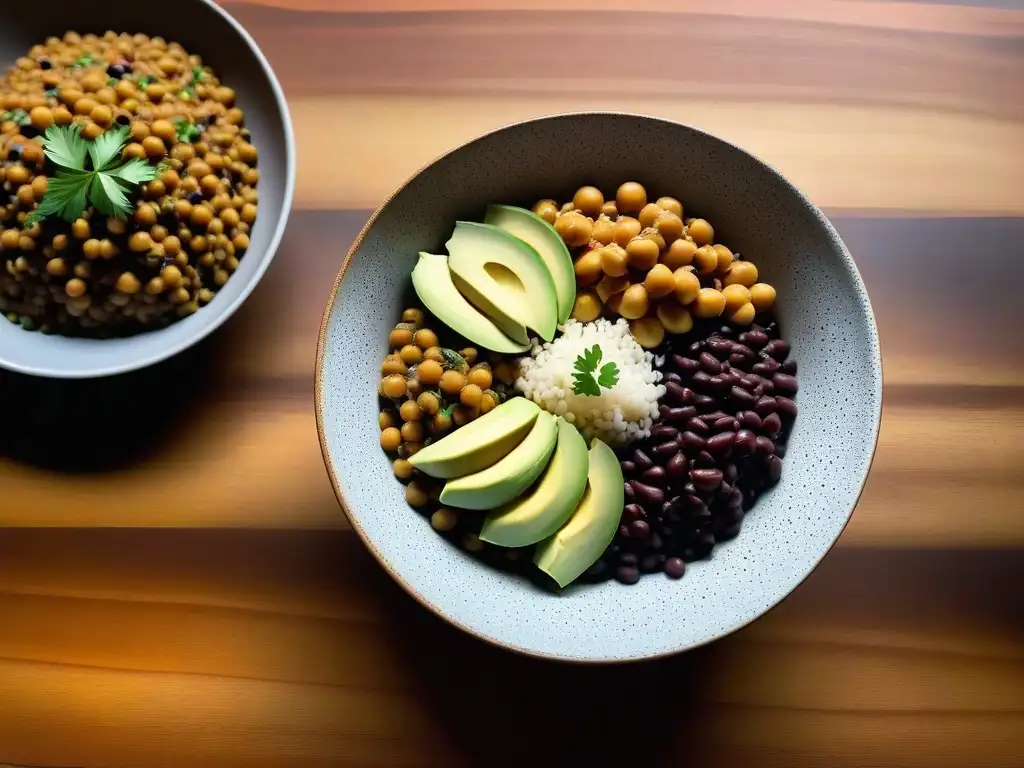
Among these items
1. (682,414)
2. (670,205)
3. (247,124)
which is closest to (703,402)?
(682,414)

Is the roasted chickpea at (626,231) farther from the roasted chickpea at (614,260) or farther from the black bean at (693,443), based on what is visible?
the black bean at (693,443)

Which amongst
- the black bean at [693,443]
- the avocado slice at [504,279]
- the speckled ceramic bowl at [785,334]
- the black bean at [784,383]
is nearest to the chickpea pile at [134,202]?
the speckled ceramic bowl at [785,334]

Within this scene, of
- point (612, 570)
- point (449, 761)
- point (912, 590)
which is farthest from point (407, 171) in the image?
point (912, 590)

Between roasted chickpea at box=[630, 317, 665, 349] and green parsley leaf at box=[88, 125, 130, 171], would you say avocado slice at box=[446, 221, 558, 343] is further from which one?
green parsley leaf at box=[88, 125, 130, 171]

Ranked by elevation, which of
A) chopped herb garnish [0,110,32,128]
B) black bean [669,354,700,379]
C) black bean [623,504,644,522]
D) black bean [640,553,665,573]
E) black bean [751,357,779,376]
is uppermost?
chopped herb garnish [0,110,32,128]

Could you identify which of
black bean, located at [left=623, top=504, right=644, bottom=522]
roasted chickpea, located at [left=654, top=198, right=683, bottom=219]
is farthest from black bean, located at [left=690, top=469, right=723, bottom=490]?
roasted chickpea, located at [left=654, top=198, right=683, bottom=219]

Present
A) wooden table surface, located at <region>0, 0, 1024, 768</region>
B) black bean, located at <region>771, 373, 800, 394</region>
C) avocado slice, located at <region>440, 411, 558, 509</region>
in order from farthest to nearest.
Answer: wooden table surface, located at <region>0, 0, 1024, 768</region>, black bean, located at <region>771, 373, 800, 394</region>, avocado slice, located at <region>440, 411, 558, 509</region>

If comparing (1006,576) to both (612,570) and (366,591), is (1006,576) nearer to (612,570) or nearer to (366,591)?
(612,570)

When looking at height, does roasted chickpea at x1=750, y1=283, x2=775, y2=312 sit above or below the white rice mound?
above
